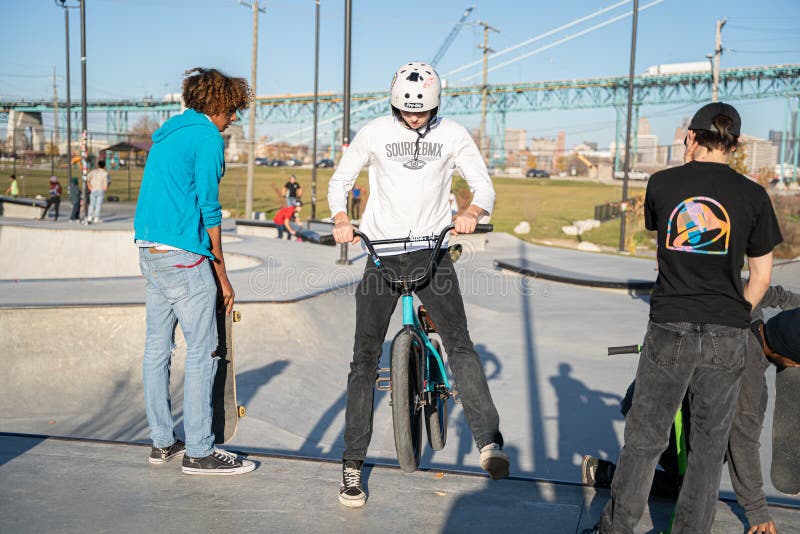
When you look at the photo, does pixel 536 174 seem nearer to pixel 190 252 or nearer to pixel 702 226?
pixel 190 252

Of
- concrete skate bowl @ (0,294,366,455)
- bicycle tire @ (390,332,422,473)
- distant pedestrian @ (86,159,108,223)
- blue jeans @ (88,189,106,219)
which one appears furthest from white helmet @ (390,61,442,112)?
blue jeans @ (88,189,106,219)

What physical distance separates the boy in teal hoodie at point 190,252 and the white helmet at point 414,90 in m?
0.91

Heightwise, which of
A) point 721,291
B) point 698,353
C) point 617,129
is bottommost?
point 698,353

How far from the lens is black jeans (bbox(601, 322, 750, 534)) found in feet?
9.59

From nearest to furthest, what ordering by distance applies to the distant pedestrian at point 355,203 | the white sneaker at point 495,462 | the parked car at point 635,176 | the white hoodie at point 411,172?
the white sneaker at point 495,462 → the white hoodie at point 411,172 → the distant pedestrian at point 355,203 → the parked car at point 635,176

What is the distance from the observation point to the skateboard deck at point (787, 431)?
3340 millimetres

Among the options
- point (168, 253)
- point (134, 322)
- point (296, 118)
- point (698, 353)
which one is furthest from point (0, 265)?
point (296, 118)

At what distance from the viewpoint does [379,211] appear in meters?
3.86

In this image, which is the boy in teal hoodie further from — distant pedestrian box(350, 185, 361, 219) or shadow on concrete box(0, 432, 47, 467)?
distant pedestrian box(350, 185, 361, 219)

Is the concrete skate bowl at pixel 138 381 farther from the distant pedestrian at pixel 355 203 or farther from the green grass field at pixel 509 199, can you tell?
the green grass field at pixel 509 199

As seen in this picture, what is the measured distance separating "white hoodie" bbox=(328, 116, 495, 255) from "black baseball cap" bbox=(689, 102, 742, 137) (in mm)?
1111

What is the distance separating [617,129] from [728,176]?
329 ft

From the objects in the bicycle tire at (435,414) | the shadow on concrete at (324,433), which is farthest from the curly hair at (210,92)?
the shadow on concrete at (324,433)

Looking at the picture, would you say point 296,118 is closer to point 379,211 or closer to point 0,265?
point 0,265
